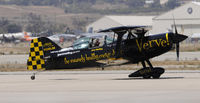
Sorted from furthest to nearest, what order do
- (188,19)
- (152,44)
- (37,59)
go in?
(188,19), (37,59), (152,44)

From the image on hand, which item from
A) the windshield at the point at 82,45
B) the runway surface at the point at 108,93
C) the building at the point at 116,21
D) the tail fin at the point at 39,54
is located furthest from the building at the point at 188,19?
the runway surface at the point at 108,93

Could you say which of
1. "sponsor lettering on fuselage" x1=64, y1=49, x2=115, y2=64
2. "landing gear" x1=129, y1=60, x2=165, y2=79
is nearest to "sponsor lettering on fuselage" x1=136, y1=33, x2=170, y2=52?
"landing gear" x1=129, y1=60, x2=165, y2=79

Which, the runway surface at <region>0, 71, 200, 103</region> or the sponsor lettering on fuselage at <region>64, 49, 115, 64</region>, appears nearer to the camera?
the runway surface at <region>0, 71, 200, 103</region>

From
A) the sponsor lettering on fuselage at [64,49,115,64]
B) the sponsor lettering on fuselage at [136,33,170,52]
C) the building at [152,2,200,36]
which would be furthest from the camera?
the building at [152,2,200,36]

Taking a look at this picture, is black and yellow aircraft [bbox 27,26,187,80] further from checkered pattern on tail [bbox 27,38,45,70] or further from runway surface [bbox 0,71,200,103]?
runway surface [bbox 0,71,200,103]

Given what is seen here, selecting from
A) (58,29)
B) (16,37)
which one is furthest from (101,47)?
(58,29)

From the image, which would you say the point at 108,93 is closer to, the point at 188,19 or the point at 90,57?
the point at 90,57

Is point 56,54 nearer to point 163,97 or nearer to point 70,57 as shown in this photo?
point 70,57

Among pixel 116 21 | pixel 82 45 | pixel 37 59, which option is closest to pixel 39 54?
pixel 37 59

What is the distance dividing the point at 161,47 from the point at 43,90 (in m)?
→ 6.44

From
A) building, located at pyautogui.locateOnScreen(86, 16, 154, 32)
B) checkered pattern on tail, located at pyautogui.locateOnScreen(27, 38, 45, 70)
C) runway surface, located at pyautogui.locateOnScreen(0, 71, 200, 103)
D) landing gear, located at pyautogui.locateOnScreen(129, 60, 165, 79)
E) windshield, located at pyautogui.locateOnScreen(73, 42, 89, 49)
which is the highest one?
windshield, located at pyautogui.locateOnScreen(73, 42, 89, 49)

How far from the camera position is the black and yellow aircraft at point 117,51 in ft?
73.0

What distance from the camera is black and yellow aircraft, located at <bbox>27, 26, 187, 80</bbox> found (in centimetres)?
2225

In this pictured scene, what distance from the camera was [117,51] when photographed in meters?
22.6
